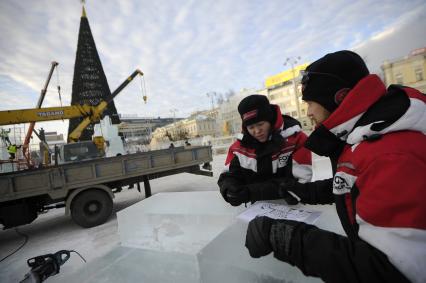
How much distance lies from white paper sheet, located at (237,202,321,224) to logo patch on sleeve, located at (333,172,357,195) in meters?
0.50

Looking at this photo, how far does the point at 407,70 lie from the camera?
86.3ft

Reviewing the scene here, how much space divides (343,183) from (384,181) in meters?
0.23

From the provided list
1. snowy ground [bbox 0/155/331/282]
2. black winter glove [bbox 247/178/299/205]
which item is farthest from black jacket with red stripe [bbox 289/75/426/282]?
snowy ground [bbox 0/155/331/282]

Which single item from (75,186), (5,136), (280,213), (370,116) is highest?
(5,136)

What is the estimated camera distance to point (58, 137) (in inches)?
1967

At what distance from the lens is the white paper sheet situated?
4.64 feet

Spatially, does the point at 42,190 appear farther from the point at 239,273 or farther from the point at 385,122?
the point at 385,122

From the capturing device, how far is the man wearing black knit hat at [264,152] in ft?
6.63

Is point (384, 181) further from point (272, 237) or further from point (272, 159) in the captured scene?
point (272, 159)

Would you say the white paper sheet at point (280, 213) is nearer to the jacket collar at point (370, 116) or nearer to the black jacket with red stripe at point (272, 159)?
the black jacket with red stripe at point (272, 159)

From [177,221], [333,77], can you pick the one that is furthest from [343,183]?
[177,221]

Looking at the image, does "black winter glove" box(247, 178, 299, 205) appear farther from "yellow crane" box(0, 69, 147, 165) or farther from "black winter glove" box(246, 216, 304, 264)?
"yellow crane" box(0, 69, 147, 165)

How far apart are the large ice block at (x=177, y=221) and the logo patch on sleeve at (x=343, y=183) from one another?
1165 millimetres

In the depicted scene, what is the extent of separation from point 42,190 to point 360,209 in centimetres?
543
